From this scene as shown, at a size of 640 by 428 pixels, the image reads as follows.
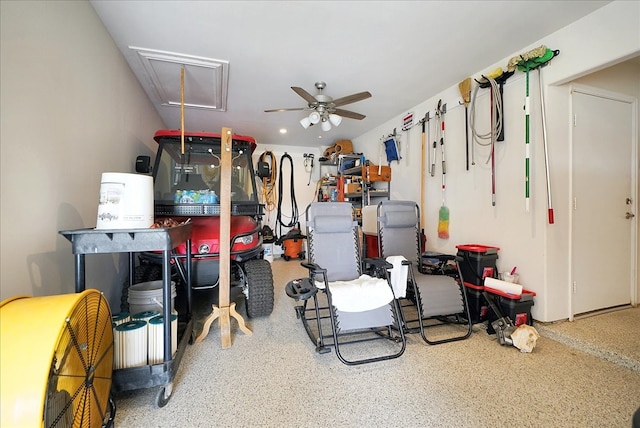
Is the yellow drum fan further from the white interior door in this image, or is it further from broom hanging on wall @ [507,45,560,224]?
the white interior door

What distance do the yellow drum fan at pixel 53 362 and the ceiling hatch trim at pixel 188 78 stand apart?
7.84ft

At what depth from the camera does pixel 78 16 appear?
67.4 inches

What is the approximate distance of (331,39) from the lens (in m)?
2.23

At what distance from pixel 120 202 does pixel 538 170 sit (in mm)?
3157

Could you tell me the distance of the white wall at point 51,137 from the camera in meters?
1.17

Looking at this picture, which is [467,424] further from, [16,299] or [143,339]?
[16,299]

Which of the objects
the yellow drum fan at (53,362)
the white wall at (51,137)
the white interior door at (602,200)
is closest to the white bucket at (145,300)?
the white wall at (51,137)

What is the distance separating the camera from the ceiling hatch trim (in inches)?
98.6

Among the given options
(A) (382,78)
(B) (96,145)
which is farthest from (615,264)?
(B) (96,145)

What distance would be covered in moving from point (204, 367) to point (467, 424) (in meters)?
1.55

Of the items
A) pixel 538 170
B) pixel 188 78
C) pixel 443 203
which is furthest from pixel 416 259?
pixel 188 78

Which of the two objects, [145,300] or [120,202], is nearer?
[120,202]

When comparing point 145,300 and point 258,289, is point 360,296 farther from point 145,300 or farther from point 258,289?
point 145,300

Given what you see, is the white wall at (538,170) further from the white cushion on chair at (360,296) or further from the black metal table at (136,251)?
the black metal table at (136,251)
